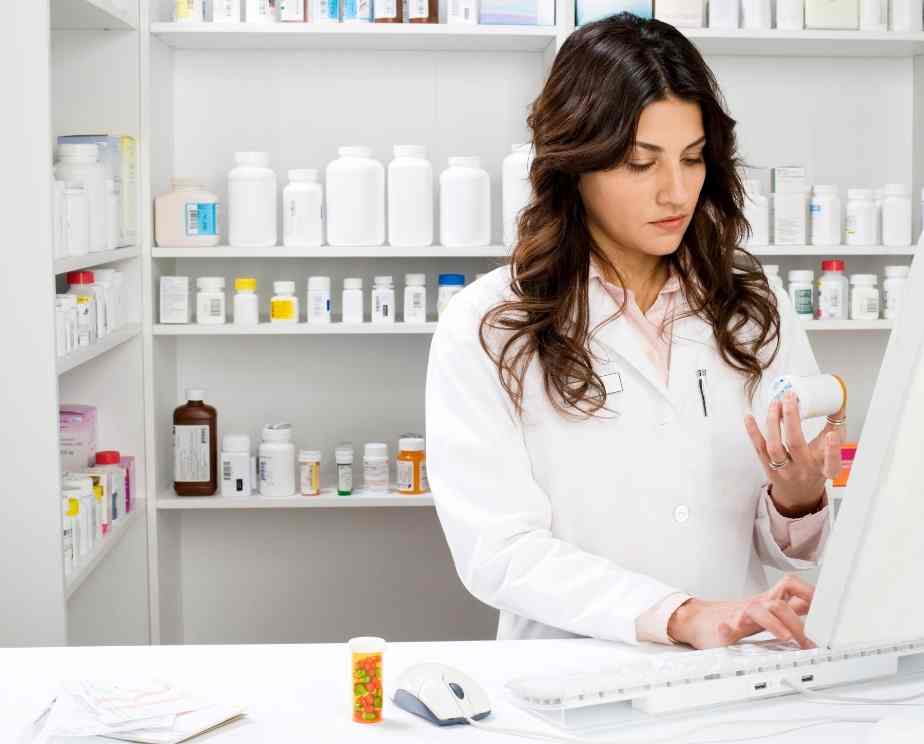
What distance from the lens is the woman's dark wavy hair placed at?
164 centimetres

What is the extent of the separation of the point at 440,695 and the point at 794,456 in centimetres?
60

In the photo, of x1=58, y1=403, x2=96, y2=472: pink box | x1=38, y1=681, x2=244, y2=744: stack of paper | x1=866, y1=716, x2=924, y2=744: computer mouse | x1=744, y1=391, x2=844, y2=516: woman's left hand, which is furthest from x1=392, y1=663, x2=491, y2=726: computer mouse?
x1=58, y1=403, x2=96, y2=472: pink box

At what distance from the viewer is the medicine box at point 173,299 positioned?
2.99 meters

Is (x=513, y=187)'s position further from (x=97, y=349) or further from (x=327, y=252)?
(x=97, y=349)

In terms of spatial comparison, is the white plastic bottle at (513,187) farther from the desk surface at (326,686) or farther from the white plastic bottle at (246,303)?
the desk surface at (326,686)

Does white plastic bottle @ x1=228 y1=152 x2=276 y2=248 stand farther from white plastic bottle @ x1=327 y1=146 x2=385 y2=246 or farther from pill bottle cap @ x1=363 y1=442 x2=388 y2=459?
pill bottle cap @ x1=363 y1=442 x2=388 y2=459

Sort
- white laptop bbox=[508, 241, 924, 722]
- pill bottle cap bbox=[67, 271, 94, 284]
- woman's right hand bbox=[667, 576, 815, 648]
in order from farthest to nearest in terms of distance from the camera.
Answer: pill bottle cap bbox=[67, 271, 94, 284]
woman's right hand bbox=[667, 576, 815, 648]
white laptop bbox=[508, 241, 924, 722]

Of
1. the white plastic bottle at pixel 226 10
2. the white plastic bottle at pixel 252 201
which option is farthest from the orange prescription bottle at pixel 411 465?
the white plastic bottle at pixel 226 10

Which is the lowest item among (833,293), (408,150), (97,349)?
(97,349)

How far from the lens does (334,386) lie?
10.7 feet

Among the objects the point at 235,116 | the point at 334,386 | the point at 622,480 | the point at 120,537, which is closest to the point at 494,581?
the point at 622,480

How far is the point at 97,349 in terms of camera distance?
2516 millimetres

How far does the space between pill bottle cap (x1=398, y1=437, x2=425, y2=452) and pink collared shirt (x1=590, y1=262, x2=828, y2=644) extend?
1319 mm

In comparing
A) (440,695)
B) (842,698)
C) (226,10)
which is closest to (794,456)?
(842,698)
